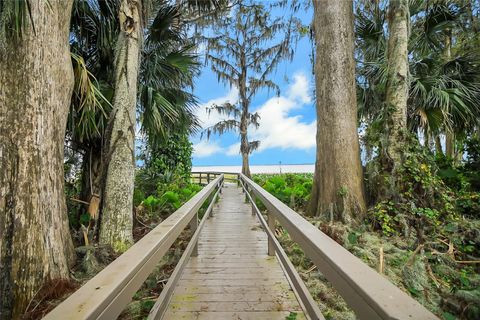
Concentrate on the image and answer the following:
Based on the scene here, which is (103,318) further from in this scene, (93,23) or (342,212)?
(93,23)

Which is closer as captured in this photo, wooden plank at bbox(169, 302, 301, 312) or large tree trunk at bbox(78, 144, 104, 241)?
wooden plank at bbox(169, 302, 301, 312)

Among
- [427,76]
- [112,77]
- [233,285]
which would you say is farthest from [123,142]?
[427,76]

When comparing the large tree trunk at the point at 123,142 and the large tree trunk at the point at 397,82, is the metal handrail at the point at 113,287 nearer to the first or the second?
the large tree trunk at the point at 123,142

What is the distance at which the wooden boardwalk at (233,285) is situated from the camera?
2041mm

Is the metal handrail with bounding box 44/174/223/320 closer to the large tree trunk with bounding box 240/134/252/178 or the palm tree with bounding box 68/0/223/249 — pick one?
the palm tree with bounding box 68/0/223/249

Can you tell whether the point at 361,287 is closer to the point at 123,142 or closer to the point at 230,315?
the point at 230,315

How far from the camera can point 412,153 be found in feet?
15.2

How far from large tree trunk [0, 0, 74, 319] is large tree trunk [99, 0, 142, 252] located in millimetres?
1007

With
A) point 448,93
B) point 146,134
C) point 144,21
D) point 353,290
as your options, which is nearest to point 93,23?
point 144,21

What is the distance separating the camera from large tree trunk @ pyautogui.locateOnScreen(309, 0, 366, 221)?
4602 millimetres

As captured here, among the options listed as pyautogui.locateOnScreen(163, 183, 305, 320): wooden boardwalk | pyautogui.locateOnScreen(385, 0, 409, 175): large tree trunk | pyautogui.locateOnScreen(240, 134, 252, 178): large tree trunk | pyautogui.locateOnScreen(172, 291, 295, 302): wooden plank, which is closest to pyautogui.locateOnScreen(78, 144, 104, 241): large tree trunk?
pyautogui.locateOnScreen(163, 183, 305, 320): wooden boardwalk

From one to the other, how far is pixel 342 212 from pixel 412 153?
1585 mm

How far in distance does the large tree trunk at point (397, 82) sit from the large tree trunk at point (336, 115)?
0.61 meters

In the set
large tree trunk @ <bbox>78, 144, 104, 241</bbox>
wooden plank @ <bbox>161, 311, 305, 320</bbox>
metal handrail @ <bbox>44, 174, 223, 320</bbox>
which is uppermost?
large tree trunk @ <bbox>78, 144, 104, 241</bbox>
